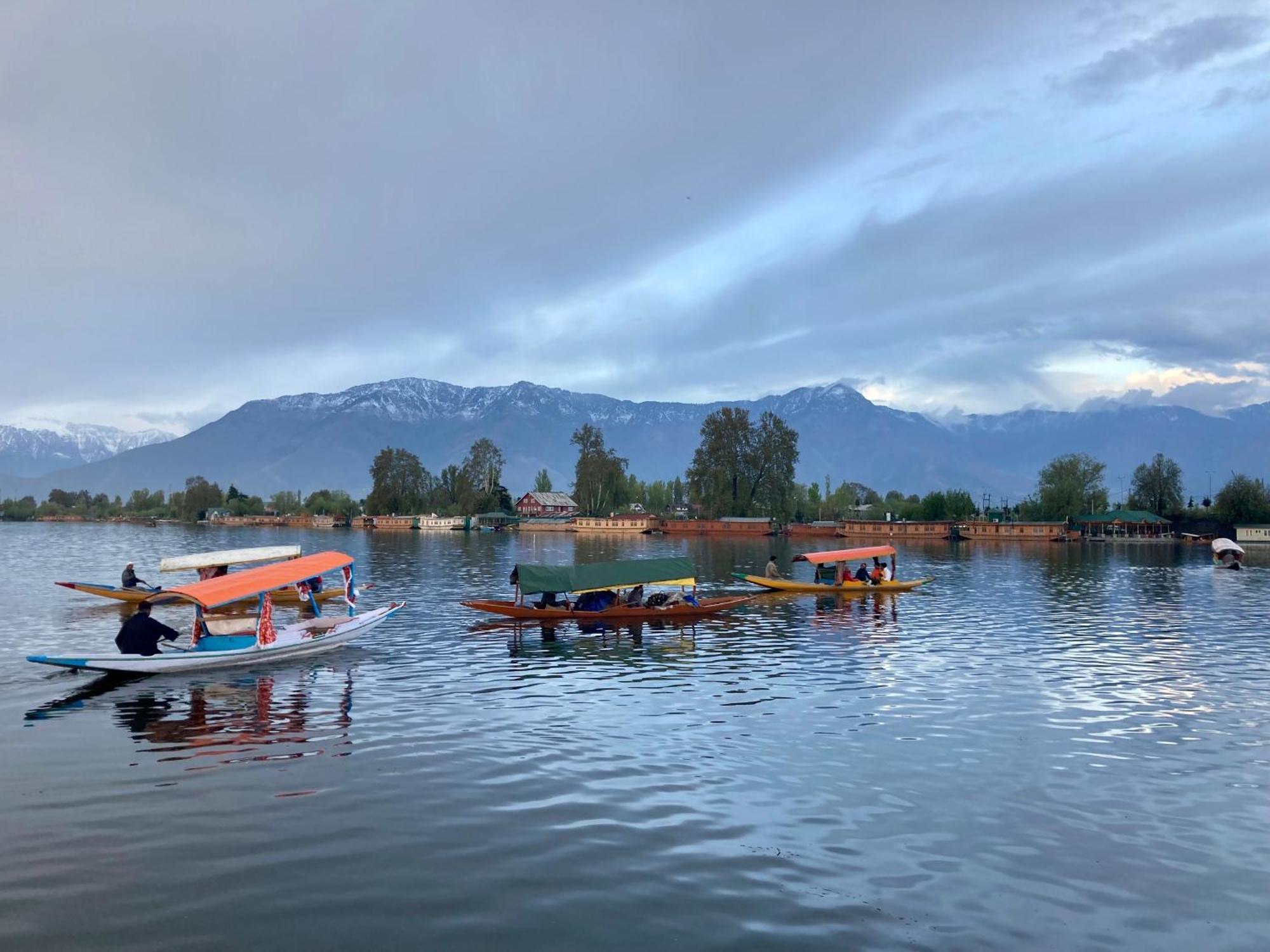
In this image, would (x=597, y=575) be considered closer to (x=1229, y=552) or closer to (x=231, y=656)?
(x=231, y=656)

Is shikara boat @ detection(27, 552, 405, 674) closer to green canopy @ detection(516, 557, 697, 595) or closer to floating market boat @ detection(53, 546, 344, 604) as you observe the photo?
green canopy @ detection(516, 557, 697, 595)

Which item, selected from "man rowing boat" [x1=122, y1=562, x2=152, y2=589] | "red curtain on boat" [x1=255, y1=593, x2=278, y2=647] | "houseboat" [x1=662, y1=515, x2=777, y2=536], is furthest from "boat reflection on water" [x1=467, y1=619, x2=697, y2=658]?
"houseboat" [x1=662, y1=515, x2=777, y2=536]

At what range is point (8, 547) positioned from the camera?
11050cm

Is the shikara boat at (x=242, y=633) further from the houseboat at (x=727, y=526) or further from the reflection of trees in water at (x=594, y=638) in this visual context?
the houseboat at (x=727, y=526)

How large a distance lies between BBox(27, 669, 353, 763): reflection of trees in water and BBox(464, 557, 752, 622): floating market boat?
42.8 feet

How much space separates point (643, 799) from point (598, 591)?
26.1 meters

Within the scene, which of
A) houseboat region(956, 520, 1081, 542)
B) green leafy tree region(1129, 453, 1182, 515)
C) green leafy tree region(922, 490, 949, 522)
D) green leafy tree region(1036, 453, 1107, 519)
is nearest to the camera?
houseboat region(956, 520, 1081, 542)

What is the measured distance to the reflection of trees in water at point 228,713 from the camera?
21.1 metres

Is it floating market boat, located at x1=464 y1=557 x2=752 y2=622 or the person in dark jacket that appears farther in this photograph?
floating market boat, located at x1=464 y1=557 x2=752 y2=622

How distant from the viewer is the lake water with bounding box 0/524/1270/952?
40.9 ft

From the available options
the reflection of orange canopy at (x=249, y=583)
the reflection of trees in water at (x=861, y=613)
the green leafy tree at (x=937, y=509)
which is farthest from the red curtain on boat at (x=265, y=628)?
the green leafy tree at (x=937, y=509)

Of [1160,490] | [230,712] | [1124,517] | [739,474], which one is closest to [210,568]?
[230,712]

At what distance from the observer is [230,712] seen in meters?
24.5

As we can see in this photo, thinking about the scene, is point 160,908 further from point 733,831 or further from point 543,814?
point 733,831
